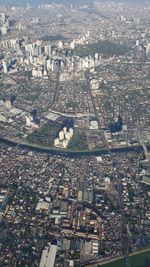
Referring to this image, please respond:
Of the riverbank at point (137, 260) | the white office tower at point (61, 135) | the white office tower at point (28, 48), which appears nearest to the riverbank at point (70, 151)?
the white office tower at point (61, 135)

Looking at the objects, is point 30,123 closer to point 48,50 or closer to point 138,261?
point 138,261

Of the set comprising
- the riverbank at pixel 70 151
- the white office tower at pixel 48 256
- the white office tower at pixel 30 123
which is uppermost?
the white office tower at pixel 30 123

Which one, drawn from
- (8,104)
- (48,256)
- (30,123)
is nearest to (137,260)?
(48,256)

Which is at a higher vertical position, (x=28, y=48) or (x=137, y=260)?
(x=28, y=48)

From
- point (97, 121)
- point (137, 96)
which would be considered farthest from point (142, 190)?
point (137, 96)

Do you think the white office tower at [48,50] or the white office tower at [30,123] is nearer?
the white office tower at [30,123]

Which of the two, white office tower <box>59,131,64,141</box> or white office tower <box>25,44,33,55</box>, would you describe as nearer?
white office tower <box>59,131,64,141</box>

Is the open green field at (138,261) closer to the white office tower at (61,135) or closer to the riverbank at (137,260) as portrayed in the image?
the riverbank at (137,260)

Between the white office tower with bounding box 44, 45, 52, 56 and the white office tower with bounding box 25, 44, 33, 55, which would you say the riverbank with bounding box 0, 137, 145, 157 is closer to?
the white office tower with bounding box 44, 45, 52, 56

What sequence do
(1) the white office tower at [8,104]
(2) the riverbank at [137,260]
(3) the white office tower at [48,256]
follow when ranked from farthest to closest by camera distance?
(1) the white office tower at [8,104], (2) the riverbank at [137,260], (3) the white office tower at [48,256]

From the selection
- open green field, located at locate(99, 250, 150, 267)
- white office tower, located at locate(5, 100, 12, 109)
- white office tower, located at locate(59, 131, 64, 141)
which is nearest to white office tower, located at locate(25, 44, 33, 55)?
white office tower, located at locate(5, 100, 12, 109)
